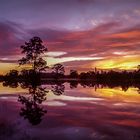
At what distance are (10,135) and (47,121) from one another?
4900 millimetres

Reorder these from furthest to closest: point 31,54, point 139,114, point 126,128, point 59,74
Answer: point 59,74 < point 31,54 < point 139,114 < point 126,128

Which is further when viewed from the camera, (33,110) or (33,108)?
(33,108)

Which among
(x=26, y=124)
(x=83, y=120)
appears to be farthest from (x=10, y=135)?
(x=83, y=120)

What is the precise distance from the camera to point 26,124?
51.6ft

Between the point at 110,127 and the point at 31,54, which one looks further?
the point at 31,54

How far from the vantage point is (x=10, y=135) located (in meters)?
12.4

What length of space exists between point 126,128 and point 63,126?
101 inches

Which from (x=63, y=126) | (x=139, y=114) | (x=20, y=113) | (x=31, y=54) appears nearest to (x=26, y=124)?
(x=63, y=126)

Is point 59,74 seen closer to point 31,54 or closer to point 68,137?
point 31,54

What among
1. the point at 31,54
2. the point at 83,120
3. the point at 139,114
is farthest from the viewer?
the point at 31,54

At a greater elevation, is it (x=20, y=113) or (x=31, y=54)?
(x=31, y=54)

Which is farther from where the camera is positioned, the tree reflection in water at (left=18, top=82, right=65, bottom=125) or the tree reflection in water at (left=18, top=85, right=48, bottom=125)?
the tree reflection in water at (left=18, top=82, right=65, bottom=125)

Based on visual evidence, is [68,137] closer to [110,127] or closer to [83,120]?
[110,127]

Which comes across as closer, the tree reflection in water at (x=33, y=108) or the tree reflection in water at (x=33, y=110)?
the tree reflection in water at (x=33, y=110)
